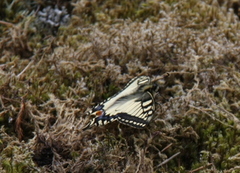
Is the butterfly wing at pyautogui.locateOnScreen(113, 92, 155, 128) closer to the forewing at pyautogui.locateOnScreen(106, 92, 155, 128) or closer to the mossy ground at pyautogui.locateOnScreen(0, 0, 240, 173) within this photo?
the forewing at pyautogui.locateOnScreen(106, 92, 155, 128)

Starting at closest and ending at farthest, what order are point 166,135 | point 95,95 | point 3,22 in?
point 166,135, point 95,95, point 3,22

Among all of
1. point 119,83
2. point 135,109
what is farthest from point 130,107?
point 119,83

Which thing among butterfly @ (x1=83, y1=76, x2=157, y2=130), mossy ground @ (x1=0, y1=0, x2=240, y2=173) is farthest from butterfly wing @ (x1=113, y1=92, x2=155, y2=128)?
mossy ground @ (x1=0, y1=0, x2=240, y2=173)

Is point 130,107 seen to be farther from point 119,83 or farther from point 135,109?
point 119,83

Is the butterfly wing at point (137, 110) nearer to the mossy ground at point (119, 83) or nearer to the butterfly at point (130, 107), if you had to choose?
the butterfly at point (130, 107)

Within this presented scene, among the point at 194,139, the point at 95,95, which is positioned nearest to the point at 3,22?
the point at 95,95

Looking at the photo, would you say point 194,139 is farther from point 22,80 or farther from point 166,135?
point 22,80

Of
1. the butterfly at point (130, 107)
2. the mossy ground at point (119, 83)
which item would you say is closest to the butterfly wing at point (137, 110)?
the butterfly at point (130, 107)

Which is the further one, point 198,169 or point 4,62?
point 4,62
